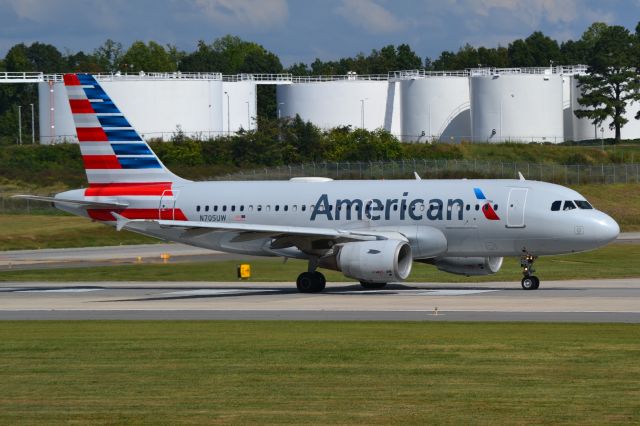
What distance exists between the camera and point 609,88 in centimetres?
14600

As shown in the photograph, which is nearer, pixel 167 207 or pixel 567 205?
pixel 567 205

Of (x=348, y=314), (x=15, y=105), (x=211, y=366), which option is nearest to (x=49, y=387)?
(x=211, y=366)

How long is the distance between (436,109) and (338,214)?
339ft

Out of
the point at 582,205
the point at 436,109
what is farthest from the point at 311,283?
the point at 436,109

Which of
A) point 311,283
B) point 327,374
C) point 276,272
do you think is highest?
point 327,374

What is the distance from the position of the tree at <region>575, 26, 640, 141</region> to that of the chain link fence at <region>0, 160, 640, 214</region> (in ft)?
127

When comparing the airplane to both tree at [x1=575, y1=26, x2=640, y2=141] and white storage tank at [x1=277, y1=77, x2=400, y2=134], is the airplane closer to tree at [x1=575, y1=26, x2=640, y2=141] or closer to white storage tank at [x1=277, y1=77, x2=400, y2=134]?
white storage tank at [x1=277, y1=77, x2=400, y2=134]

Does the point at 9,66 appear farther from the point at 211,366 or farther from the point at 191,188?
the point at 211,366

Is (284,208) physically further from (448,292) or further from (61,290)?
(61,290)

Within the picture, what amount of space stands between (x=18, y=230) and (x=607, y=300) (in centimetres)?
5470

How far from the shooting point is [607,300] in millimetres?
36844

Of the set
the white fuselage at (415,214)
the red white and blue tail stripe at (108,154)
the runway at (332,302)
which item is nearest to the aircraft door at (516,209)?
the white fuselage at (415,214)

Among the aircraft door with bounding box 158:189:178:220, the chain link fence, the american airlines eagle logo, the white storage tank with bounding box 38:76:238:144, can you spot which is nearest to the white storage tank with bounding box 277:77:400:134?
the white storage tank with bounding box 38:76:238:144

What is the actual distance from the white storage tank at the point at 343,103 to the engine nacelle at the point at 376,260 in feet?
348
